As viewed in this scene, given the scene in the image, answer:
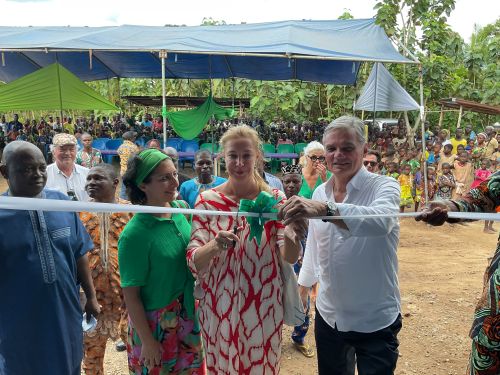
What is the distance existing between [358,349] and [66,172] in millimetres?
3306

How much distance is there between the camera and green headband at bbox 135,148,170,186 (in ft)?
6.34

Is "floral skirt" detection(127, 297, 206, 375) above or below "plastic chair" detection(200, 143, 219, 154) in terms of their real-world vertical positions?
below

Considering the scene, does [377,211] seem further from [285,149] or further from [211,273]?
[285,149]

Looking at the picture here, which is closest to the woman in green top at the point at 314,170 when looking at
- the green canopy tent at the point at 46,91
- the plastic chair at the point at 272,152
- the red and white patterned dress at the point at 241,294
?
the red and white patterned dress at the point at 241,294

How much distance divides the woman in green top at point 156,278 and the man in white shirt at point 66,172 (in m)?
2.27

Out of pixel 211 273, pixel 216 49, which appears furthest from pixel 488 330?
pixel 216 49

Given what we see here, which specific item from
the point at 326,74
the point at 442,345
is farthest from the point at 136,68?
the point at 442,345

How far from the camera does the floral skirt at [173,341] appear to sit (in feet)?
6.41

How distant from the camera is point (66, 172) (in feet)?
13.3

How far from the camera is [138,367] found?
6.51 feet

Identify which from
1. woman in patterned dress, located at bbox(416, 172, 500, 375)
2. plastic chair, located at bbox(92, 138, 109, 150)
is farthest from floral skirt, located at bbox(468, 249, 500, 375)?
plastic chair, located at bbox(92, 138, 109, 150)

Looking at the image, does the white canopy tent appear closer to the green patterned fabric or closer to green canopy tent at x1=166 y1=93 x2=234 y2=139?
green canopy tent at x1=166 y1=93 x2=234 y2=139

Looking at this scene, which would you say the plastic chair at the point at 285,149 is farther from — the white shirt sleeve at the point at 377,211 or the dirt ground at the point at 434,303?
the white shirt sleeve at the point at 377,211

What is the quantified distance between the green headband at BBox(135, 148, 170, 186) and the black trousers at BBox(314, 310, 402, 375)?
1180mm
